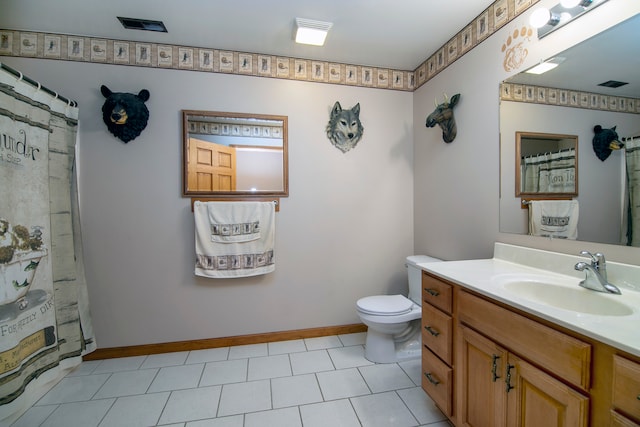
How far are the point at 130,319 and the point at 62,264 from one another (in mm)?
639

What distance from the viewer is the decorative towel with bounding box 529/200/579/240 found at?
1335mm

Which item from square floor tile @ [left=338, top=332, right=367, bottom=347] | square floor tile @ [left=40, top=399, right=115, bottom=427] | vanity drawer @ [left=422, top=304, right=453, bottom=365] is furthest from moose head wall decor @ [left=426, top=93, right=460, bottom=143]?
square floor tile @ [left=40, top=399, right=115, bottom=427]

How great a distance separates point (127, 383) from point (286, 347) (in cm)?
→ 110

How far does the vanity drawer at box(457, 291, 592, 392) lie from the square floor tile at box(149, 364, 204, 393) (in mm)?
1764

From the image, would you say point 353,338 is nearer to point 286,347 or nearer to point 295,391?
point 286,347

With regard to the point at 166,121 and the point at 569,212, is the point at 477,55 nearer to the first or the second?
the point at 569,212

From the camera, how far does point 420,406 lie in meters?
1.59

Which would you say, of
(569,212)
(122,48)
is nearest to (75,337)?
A: (122,48)

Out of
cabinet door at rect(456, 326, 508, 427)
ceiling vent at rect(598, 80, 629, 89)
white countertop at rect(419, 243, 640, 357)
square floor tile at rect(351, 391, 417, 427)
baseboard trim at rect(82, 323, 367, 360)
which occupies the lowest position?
square floor tile at rect(351, 391, 417, 427)

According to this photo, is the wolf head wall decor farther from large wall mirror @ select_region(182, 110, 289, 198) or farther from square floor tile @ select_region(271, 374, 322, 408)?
square floor tile @ select_region(271, 374, 322, 408)

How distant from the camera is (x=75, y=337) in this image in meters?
1.90

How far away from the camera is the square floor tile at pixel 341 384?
66.9 inches

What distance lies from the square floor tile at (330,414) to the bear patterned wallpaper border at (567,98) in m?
1.93

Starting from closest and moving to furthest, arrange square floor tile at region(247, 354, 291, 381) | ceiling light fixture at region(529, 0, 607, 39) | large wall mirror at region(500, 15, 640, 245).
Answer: large wall mirror at region(500, 15, 640, 245) < ceiling light fixture at region(529, 0, 607, 39) < square floor tile at region(247, 354, 291, 381)
